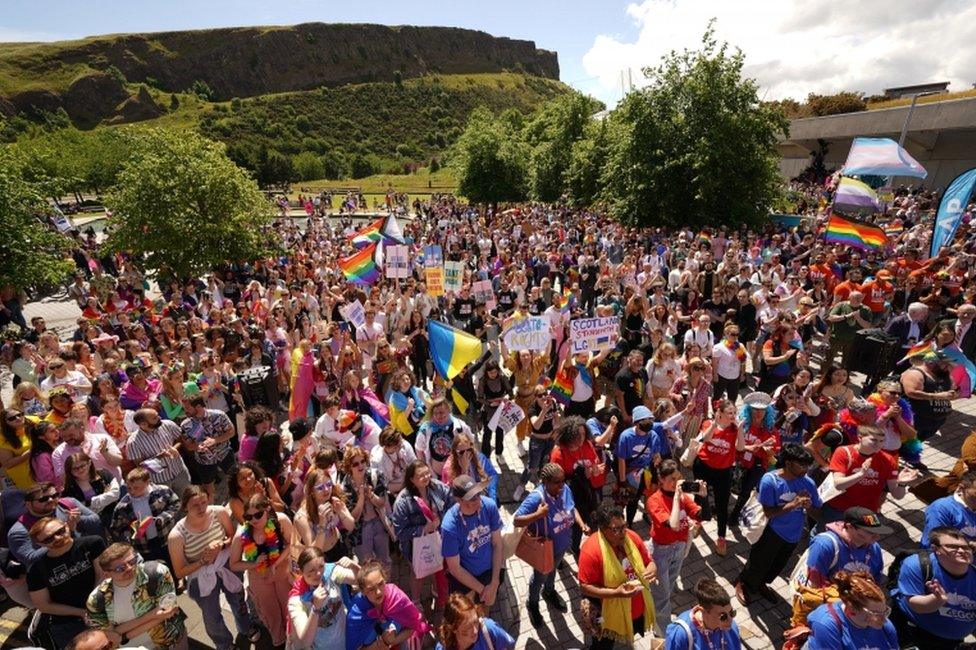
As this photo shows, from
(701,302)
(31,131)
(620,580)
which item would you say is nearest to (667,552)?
(620,580)

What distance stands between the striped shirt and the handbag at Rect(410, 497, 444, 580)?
3056mm

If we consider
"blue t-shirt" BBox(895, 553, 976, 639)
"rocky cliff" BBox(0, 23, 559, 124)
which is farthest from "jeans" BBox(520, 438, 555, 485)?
"rocky cliff" BBox(0, 23, 559, 124)

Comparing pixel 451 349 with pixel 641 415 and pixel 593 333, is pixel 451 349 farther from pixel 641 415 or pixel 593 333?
pixel 641 415

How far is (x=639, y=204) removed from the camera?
2305cm

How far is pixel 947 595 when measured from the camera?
11.2 ft

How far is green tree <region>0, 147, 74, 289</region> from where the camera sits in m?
11.8

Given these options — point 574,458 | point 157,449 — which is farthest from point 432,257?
point 574,458

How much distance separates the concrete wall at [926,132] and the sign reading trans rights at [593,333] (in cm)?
3359

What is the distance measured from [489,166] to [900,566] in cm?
3763

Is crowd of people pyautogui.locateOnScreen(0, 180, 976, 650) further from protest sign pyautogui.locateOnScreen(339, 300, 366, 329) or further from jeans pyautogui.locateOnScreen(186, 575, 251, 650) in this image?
protest sign pyautogui.locateOnScreen(339, 300, 366, 329)

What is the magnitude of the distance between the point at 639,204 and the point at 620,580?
856 inches

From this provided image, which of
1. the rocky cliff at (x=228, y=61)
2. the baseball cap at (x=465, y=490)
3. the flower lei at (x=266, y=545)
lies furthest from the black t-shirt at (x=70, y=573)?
the rocky cliff at (x=228, y=61)

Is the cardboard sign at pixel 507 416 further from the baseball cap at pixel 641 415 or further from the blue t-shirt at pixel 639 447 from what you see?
the baseball cap at pixel 641 415

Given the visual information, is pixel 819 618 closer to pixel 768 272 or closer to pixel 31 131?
pixel 768 272
